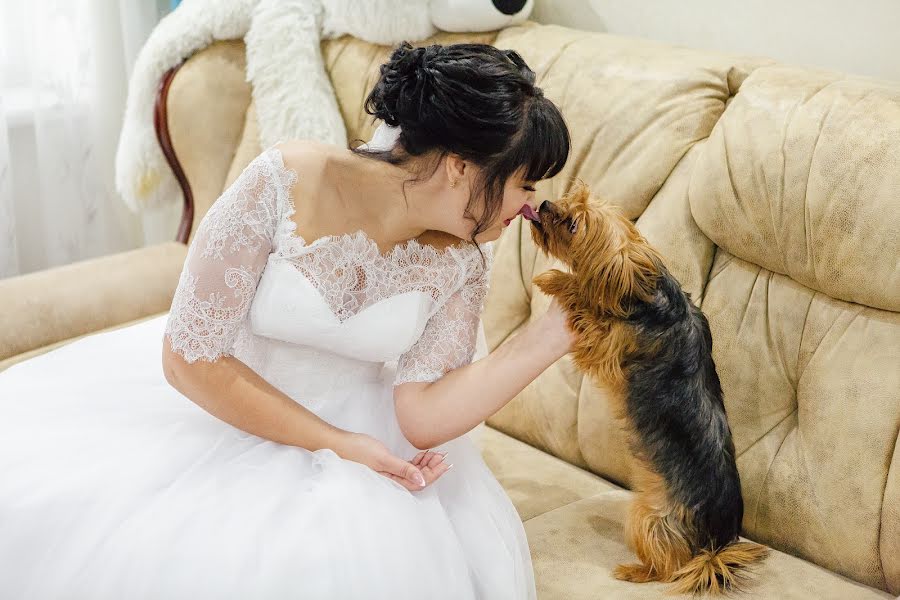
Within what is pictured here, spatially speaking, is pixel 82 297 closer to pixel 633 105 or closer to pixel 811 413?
pixel 633 105

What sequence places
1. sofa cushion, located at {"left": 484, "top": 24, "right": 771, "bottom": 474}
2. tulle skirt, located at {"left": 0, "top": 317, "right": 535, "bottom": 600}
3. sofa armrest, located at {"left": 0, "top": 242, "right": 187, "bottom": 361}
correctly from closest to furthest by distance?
tulle skirt, located at {"left": 0, "top": 317, "right": 535, "bottom": 600} < sofa cushion, located at {"left": 484, "top": 24, "right": 771, "bottom": 474} < sofa armrest, located at {"left": 0, "top": 242, "right": 187, "bottom": 361}

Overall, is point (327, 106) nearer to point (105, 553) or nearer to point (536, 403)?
point (536, 403)

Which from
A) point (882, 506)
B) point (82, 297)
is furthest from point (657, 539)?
point (82, 297)

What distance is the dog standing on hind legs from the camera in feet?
4.67

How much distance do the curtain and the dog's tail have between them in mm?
2201

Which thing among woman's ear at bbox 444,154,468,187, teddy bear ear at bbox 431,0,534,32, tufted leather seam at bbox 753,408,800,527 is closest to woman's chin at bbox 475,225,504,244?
woman's ear at bbox 444,154,468,187

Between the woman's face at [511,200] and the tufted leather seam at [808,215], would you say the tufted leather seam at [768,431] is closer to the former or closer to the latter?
the tufted leather seam at [808,215]

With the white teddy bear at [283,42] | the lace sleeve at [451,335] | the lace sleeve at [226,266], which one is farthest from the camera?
the white teddy bear at [283,42]

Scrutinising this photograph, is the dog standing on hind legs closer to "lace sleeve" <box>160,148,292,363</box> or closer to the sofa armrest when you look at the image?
"lace sleeve" <box>160,148,292,363</box>

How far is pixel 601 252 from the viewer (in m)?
1.40

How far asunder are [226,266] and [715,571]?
93cm

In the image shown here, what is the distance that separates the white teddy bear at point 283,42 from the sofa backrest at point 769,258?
1.06 feet

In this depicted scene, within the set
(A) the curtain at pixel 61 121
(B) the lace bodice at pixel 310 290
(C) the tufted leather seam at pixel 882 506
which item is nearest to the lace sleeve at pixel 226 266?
(B) the lace bodice at pixel 310 290

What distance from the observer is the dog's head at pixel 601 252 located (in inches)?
55.2
